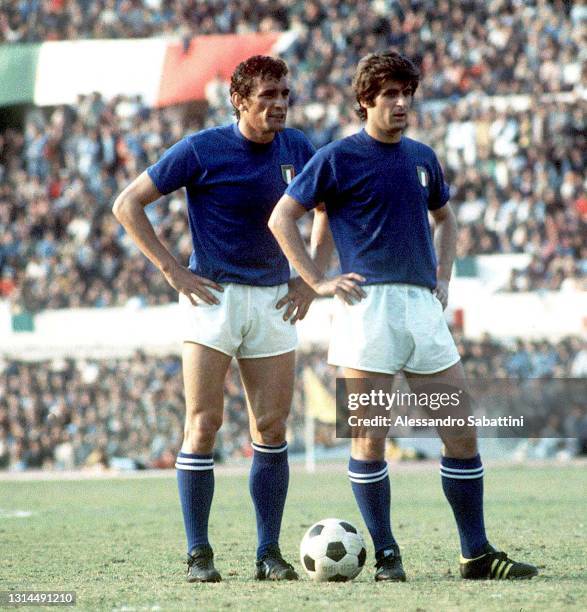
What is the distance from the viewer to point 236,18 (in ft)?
98.6

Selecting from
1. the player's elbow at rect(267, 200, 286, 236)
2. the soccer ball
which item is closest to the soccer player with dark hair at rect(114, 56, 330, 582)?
the soccer ball

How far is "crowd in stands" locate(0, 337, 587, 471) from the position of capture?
2209cm

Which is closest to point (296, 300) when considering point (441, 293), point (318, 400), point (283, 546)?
point (441, 293)

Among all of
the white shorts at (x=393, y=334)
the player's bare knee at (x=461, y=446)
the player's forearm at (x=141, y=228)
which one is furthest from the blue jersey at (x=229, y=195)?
the player's bare knee at (x=461, y=446)

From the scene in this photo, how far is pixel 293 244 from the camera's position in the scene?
20.9ft

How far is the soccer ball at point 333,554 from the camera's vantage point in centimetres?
653

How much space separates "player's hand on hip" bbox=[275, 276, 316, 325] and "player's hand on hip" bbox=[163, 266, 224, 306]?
31 centimetres

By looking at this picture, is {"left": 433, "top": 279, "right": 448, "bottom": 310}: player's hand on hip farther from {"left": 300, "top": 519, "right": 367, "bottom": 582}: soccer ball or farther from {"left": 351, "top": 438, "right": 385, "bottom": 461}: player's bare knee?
{"left": 300, "top": 519, "right": 367, "bottom": 582}: soccer ball

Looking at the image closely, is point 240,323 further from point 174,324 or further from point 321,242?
point 174,324

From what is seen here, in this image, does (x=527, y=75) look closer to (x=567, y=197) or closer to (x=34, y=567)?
(x=567, y=197)

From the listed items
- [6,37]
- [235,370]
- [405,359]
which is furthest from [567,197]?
[405,359]

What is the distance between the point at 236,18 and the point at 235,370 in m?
10.4

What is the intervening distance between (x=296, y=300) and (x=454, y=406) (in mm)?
938

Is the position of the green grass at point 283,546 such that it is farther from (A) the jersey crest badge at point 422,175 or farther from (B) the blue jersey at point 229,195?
(A) the jersey crest badge at point 422,175
